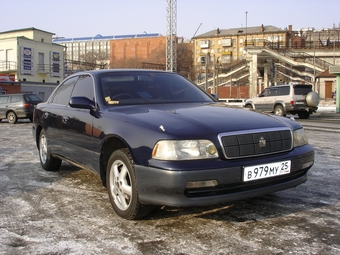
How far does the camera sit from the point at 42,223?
11.0ft

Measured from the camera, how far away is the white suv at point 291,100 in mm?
18938

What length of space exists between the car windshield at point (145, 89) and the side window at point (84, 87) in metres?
0.16

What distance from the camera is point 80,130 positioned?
4223 mm

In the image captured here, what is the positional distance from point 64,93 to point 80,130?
1259 millimetres

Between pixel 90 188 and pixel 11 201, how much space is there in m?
0.94

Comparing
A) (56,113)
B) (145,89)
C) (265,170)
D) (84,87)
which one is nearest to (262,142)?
(265,170)

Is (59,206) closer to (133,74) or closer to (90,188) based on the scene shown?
(90,188)

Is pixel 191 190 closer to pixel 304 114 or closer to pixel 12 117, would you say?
pixel 12 117

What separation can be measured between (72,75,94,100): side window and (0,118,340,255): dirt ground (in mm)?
1162

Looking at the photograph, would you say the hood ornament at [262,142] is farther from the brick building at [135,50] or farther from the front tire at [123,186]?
the brick building at [135,50]

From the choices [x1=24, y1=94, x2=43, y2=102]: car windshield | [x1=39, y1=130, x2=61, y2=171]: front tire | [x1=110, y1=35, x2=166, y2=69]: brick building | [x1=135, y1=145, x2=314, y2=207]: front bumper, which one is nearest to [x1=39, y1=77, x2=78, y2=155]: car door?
[x1=39, y1=130, x2=61, y2=171]: front tire

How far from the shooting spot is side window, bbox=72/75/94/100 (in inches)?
174

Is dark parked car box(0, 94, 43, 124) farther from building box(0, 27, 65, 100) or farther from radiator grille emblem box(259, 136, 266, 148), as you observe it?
building box(0, 27, 65, 100)

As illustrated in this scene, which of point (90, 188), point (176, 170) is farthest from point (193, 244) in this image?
point (90, 188)
